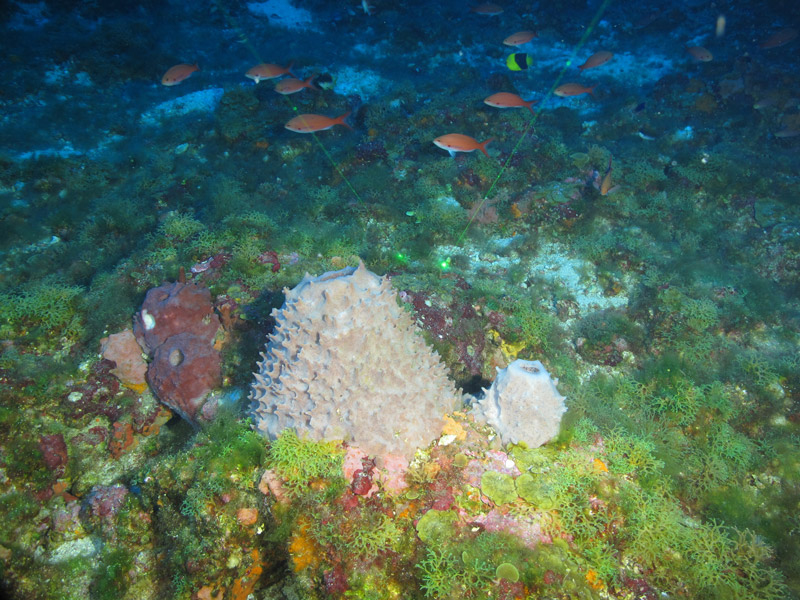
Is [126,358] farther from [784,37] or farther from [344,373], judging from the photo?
[784,37]

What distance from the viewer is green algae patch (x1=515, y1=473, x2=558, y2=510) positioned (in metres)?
2.74

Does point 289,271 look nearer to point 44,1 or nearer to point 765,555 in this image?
point 765,555

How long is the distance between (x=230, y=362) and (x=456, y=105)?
8.45m


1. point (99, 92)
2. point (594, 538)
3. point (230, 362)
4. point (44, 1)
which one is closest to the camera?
point (594, 538)

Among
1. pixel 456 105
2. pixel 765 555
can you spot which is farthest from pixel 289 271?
pixel 456 105

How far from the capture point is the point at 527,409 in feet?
10.3

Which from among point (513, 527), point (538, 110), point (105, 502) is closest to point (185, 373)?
point (105, 502)

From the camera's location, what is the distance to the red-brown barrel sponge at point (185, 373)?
4.16 meters

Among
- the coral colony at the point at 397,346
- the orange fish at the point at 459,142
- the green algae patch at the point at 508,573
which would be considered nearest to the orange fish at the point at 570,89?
the coral colony at the point at 397,346

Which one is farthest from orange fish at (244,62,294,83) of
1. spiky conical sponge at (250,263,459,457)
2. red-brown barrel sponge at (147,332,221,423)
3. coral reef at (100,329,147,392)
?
spiky conical sponge at (250,263,459,457)

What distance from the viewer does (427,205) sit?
7125 millimetres

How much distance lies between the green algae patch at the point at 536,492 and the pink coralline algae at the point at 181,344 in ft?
11.1

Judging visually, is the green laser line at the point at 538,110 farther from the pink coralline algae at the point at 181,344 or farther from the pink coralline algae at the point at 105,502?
the pink coralline algae at the point at 105,502

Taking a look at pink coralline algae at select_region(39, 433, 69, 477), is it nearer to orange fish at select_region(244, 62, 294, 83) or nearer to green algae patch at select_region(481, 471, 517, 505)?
green algae patch at select_region(481, 471, 517, 505)
